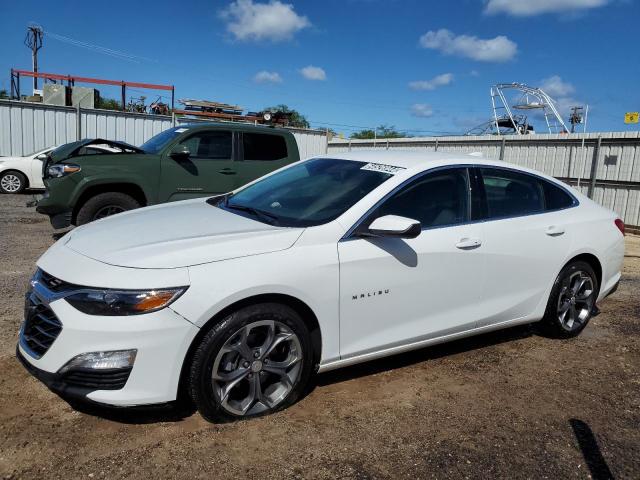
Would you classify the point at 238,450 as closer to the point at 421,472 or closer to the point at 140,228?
the point at 421,472

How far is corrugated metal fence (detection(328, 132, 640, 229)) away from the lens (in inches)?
506

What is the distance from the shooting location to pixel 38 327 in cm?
283

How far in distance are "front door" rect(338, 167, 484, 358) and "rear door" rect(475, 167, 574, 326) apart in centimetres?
16

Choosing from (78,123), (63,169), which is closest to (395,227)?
(63,169)

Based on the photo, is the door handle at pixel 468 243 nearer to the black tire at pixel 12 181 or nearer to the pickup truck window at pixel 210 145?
the pickup truck window at pixel 210 145

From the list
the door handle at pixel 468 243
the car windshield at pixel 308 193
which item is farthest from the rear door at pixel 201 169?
the door handle at pixel 468 243

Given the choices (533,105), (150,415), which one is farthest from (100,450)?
(533,105)

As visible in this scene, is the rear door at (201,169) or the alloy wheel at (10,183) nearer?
the rear door at (201,169)

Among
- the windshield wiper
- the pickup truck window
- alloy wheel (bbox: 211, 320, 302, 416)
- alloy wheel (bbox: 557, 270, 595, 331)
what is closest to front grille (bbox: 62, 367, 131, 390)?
alloy wheel (bbox: 211, 320, 302, 416)

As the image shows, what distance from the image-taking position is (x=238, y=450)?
Result: 9.05ft

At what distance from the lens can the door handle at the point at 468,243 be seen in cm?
369

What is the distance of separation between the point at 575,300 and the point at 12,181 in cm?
1427

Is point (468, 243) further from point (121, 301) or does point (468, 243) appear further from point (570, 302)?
point (121, 301)

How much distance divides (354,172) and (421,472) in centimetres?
203
